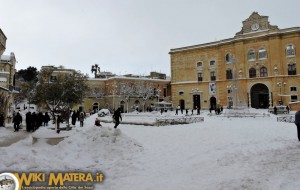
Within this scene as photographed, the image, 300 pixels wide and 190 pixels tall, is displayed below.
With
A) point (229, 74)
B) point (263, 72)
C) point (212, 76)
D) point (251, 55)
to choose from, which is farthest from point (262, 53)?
point (212, 76)

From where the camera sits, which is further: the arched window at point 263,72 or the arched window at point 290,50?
the arched window at point 263,72

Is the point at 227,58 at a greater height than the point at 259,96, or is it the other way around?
the point at 227,58

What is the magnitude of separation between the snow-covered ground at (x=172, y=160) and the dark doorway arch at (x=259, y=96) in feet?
103

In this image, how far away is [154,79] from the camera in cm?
6038

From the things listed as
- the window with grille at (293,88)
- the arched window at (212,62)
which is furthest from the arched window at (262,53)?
the arched window at (212,62)

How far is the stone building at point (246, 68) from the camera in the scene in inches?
1553

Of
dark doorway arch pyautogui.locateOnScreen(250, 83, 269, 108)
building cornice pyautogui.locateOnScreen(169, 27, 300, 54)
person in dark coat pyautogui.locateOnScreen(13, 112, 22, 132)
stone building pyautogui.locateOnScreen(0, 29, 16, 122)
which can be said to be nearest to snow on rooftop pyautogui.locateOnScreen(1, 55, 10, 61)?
stone building pyautogui.locateOnScreen(0, 29, 16, 122)

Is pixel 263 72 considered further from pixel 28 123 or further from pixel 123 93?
pixel 28 123

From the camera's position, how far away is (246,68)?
1693 inches

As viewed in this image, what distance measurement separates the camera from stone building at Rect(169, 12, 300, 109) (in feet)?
129

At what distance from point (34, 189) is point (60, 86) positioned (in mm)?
14412

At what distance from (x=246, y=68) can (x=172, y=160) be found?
37193 mm

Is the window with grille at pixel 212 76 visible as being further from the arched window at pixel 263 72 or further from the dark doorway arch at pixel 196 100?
the arched window at pixel 263 72

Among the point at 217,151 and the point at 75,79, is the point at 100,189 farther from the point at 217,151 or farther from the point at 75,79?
the point at 75,79
